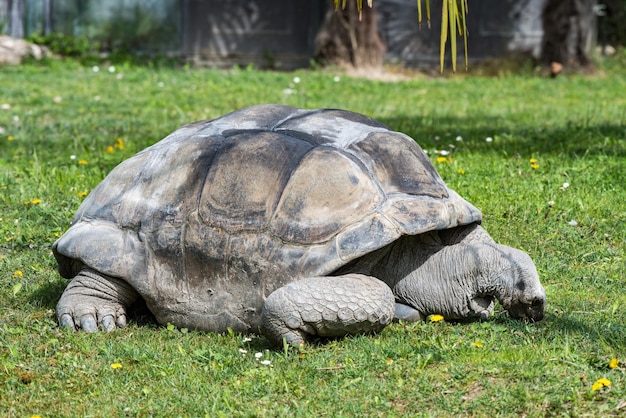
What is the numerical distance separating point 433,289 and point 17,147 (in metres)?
4.69

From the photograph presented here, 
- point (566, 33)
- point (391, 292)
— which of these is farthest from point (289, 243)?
point (566, 33)

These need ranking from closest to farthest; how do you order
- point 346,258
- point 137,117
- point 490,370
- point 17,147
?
point 490,370, point 346,258, point 17,147, point 137,117

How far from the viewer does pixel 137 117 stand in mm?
9047

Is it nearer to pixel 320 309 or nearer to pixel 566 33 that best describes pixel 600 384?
pixel 320 309

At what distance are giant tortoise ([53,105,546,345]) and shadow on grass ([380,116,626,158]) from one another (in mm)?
3181

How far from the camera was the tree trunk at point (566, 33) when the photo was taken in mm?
14406

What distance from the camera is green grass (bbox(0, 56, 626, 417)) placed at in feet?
Result: 10.6

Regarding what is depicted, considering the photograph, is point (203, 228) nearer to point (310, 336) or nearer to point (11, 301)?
point (310, 336)

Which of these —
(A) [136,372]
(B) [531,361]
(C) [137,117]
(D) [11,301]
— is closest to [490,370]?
(B) [531,361]

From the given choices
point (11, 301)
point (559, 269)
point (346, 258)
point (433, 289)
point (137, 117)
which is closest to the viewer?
point (346, 258)

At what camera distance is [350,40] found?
13539 mm

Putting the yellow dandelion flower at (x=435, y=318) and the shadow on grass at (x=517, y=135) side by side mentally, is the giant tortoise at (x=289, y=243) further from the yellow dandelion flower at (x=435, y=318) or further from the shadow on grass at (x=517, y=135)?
the shadow on grass at (x=517, y=135)

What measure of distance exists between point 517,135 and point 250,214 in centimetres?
450

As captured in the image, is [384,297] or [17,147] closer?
[384,297]
